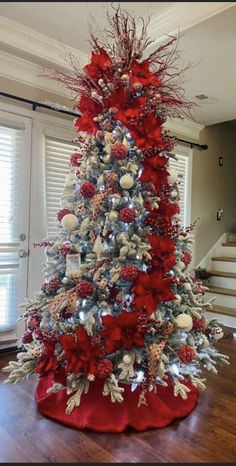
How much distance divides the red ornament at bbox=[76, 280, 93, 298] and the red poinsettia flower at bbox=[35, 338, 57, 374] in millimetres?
319

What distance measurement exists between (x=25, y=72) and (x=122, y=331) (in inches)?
92.6

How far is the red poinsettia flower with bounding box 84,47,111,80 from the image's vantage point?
6.79ft

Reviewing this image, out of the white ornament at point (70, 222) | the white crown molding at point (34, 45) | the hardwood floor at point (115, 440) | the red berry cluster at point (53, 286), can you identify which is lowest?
the hardwood floor at point (115, 440)

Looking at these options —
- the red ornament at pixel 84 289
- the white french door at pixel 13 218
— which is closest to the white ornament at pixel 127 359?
the red ornament at pixel 84 289

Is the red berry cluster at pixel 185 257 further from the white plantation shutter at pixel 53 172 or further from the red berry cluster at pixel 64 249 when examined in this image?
the white plantation shutter at pixel 53 172

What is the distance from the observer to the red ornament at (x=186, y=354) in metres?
1.91

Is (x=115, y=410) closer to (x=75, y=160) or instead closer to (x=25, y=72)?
(x=75, y=160)

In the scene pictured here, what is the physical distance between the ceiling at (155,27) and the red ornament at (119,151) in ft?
3.85

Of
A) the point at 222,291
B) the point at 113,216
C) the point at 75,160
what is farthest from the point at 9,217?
the point at 222,291

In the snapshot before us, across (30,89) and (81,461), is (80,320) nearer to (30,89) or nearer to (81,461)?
(81,461)

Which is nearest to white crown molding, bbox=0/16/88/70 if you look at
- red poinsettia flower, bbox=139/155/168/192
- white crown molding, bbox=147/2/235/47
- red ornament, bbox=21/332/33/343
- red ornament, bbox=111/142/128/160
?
white crown molding, bbox=147/2/235/47

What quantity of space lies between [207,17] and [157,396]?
→ 246 centimetres

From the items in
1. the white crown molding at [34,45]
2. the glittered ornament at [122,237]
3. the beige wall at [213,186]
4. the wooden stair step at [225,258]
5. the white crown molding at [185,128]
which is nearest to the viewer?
the glittered ornament at [122,237]

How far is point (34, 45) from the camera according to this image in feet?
9.16
